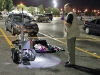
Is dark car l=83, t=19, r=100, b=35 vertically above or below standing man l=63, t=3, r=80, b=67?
below

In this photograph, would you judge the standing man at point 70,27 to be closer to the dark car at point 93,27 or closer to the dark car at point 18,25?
the dark car at point 18,25

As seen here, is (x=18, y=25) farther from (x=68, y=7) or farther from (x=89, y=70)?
(x=89, y=70)

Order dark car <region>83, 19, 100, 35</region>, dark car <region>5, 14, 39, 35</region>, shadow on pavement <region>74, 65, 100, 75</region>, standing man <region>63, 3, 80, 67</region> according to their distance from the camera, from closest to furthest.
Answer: shadow on pavement <region>74, 65, 100, 75</region> → standing man <region>63, 3, 80, 67</region> → dark car <region>5, 14, 39, 35</region> → dark car <region>83, 19, 100, 35</region>

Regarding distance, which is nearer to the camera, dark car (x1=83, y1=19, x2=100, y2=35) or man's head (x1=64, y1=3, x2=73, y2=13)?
man's head (x1=64, y1=3, x2=73, y2=13)

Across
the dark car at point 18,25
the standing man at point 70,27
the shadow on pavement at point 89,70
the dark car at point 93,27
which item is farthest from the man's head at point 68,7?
the dark car at point 93,27

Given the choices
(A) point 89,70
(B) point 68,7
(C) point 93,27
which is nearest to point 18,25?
(C) point 93,27

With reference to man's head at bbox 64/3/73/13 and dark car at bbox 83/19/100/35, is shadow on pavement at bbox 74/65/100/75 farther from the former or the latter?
dark car at bbox 83/19/100/35

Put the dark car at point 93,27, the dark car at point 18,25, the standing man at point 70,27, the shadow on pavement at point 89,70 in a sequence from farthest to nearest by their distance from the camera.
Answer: the dark car at point 93,27, the dark car at point 18,25, the standing man at point 70,27, the shadow on pavement at point 89,70

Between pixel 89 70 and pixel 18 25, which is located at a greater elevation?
pixel 18 25

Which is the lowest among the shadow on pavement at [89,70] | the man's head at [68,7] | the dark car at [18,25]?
the shadow on pavement at [89,70]

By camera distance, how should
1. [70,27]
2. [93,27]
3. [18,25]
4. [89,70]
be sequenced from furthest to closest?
1. [93,27]
2. [18,25]
3. [70,27]
4. [89,70]

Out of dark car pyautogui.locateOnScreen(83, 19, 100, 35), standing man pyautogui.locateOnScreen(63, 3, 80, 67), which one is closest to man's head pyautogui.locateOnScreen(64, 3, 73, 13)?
standing man pyautogui.locateOnScreen(63, 3, 80, 67)

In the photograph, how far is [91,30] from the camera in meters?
18.7

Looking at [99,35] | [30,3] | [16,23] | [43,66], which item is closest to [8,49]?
[43,66]
